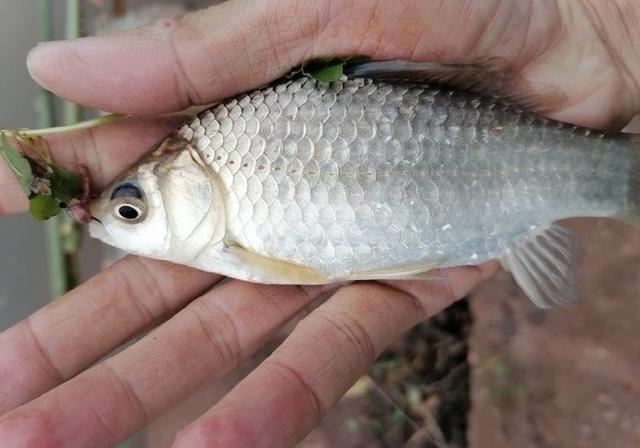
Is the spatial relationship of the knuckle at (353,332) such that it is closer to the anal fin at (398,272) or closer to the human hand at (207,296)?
the human hand at (207,296)

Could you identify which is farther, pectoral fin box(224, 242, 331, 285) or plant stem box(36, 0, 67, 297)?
plant stem box(36, 0, 67, 297)

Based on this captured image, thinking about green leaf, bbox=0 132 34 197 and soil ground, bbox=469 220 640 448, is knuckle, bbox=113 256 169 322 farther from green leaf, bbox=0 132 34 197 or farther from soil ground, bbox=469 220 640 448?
soil ground, bbox=469 220 640 448

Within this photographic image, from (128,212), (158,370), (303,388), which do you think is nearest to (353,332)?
(303,388)

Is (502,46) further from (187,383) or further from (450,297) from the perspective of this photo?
(187,383)

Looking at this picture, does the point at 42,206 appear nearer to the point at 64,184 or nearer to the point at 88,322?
the point at 64,184

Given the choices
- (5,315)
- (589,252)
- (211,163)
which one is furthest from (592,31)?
(5,315)

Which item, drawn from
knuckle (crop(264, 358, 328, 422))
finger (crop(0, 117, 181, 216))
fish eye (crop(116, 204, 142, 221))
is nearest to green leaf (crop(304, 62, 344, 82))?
finger (crop(0, 117, 181, 216))
